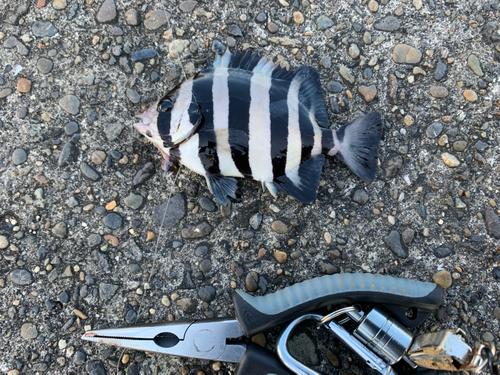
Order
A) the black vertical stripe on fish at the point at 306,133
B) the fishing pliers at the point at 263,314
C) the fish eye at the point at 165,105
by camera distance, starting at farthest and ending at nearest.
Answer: the black vertical stripe on fish at the point at 306,133 < the fish eye at the point at 165,105 < the fishing pliers at the point at 263,314

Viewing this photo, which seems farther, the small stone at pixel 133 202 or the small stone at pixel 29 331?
the small stone at pixel 133 202

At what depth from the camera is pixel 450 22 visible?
256 cm

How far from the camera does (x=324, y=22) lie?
254cm

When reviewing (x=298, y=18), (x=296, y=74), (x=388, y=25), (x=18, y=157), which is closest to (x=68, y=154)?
(x=18, y=157)

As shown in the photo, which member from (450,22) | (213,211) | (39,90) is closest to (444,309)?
(213,211)

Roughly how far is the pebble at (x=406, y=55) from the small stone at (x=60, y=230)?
2474mm

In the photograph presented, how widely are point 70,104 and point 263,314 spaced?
1.82m

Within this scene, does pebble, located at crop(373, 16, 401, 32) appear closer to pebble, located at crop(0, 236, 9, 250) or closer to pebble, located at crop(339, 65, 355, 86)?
pebble, located at crop(339, 65, 355, 86)

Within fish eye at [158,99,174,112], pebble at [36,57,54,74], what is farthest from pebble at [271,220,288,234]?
pebble at [36,57,54,74]

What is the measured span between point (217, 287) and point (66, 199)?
111cm

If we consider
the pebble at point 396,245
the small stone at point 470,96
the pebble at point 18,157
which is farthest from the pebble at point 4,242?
the small stone at point 470,96

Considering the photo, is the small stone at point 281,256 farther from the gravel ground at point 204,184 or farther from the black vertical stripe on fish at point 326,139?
the black vertical stripe on fish at point 326,139

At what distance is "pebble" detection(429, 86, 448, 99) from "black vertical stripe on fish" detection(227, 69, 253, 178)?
1.32 meters

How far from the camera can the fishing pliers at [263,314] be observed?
190 cm
